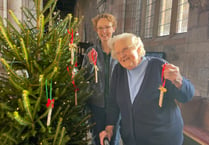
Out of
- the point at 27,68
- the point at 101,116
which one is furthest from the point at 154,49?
the point at 27,68

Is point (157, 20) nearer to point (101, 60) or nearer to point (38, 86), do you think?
point (101, 60)

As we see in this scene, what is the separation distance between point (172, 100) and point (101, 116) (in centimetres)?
76

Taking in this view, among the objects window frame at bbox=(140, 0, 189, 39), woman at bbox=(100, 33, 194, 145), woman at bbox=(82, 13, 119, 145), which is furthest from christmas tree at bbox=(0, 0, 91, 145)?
window frame at bbox=(140, 0, 189, 39)

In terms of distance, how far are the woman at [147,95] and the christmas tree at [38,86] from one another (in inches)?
12.7

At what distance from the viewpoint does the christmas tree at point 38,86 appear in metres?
0.83

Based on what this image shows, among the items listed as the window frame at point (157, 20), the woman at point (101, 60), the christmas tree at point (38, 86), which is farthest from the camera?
the window frame at point (157, 20)

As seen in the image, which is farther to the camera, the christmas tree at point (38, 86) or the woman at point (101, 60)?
the woman at point (101, 60)

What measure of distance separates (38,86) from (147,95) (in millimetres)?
605

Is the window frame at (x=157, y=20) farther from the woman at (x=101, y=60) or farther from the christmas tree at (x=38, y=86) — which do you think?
the christmas tree at (x=38, y=86)

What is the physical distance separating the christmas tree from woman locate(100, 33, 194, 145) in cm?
32

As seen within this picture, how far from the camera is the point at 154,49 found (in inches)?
159

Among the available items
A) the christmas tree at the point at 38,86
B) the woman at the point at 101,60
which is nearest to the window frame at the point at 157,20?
the woman at the point at 101,60

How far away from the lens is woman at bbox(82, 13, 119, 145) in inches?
50.6

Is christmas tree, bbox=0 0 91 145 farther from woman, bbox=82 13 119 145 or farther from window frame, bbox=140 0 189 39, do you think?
window frame, bbox=140 0 189 39
